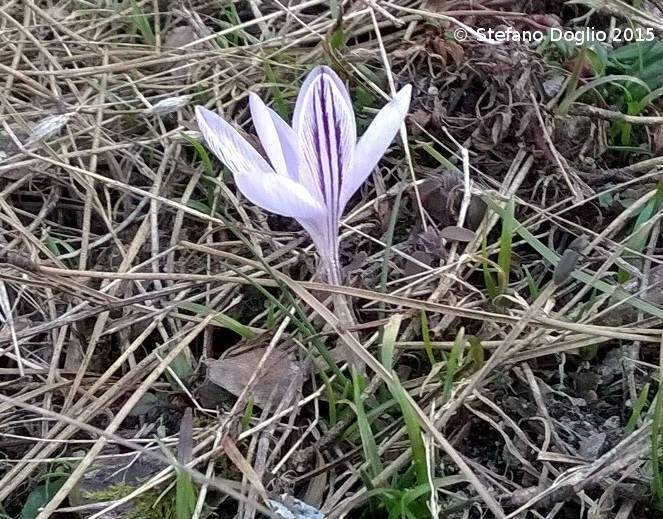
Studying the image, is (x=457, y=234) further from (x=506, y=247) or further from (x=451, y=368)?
(x=451, y=368)

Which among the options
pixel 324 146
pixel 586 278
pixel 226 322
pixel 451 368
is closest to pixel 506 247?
pixel 586 278

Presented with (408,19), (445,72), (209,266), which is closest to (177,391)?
(209,266)

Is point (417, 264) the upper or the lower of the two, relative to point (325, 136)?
lower

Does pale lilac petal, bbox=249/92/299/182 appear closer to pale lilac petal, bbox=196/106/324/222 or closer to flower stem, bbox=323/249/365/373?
pale lilac petal, bbox=196/106/324/222

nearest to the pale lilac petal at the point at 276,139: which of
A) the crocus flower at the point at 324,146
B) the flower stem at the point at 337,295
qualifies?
the crocus flower at the point at 324,146

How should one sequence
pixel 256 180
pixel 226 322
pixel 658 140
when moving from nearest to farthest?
pixel 256 180
pixel 226 322
pixel 658 140

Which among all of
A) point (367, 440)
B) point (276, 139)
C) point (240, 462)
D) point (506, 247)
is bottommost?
point (240, 462)

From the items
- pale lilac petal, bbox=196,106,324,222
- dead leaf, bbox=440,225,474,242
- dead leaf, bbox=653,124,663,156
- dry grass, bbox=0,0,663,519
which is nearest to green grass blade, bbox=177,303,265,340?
dry grass, bbox=0,0,663,519
